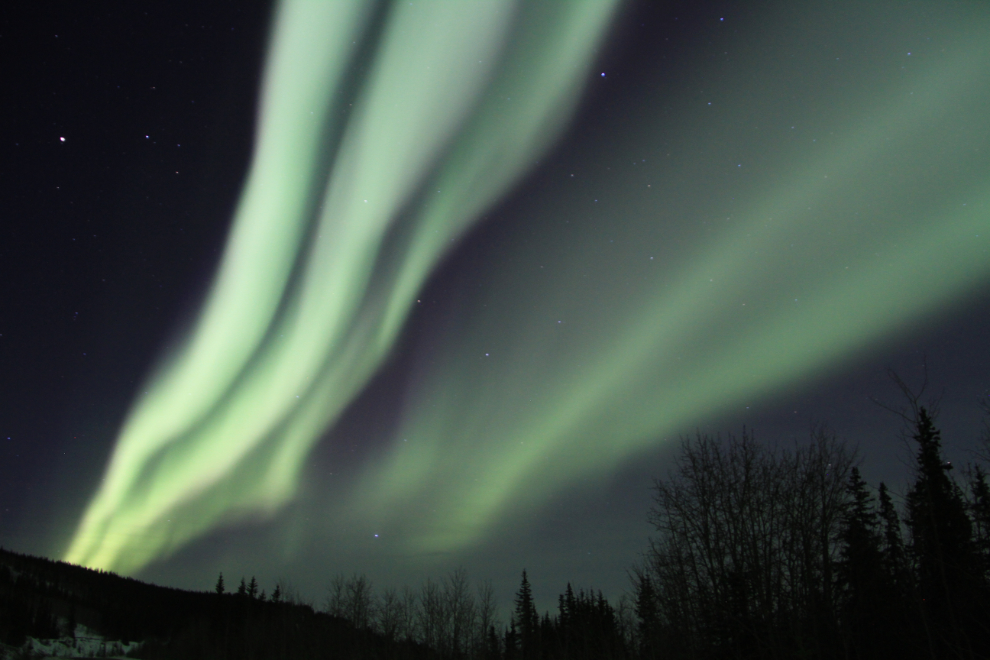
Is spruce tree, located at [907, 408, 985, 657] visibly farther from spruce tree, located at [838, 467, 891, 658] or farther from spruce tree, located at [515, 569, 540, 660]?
spruce tree, located at [515, 569, 540, 660]

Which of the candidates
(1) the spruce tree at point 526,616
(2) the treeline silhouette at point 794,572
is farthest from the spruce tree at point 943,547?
(1) the spruce tree at point 526,616

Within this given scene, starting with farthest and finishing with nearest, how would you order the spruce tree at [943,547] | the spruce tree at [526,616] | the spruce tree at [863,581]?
1. the spruce tree at [526,616]
2. the spruce tree at [863,581]
3. the spruce tree at [943,547]

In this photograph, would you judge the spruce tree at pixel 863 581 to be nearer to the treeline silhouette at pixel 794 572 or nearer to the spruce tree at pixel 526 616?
the treeline silhouette at pixel 794 572

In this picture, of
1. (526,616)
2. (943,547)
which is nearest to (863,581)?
(943,547)

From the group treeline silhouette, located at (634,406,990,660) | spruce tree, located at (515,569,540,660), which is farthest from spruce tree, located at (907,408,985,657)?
spruce tree, located at (515,569,540,660)

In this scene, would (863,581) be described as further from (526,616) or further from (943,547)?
(526,616)

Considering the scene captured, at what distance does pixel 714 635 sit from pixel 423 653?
42.1 meters

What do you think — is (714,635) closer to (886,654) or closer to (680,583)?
(680,583)

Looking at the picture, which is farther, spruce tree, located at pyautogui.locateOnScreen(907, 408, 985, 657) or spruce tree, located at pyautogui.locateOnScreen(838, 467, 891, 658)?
spruce tree, located at pyautogui.locateOnScreen(838, 467, 891, 658)

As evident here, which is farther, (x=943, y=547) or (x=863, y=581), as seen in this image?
(x=863, y=581)

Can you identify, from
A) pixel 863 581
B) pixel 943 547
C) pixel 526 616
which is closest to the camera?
pixel 943 547

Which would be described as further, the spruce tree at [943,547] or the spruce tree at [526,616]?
the spruce tree at [526,616]

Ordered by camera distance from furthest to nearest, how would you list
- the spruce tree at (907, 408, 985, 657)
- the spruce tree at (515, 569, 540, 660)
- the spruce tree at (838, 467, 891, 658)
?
the spruce tree at (515, 569, 540, 660) → the spruce tree at (838, 467, 891, 658) → the spruce tree at (907, 408, 985, 657)

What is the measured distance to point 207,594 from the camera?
16800 centimetres
